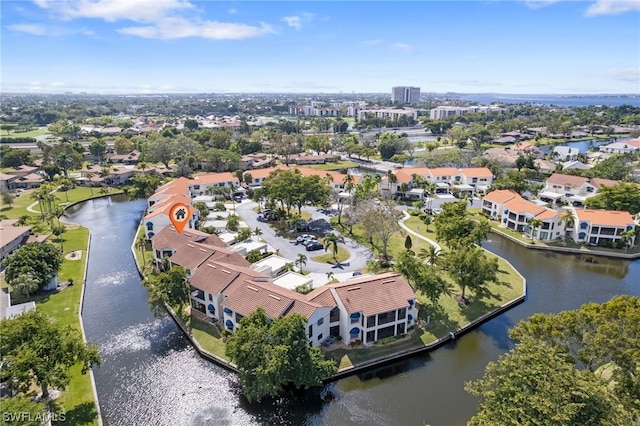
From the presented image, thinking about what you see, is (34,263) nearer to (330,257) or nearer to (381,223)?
(330,257)

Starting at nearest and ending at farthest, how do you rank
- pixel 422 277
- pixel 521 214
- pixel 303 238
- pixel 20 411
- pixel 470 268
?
pixel 20 411
pixel 422 277
pixel 470 268
pixel 303 238
pixel 521 214

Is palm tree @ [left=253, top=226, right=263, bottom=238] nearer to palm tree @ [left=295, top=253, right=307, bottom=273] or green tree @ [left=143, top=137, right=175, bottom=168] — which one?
palm tree @ [left=295, top=253, right=307, bottom=273]

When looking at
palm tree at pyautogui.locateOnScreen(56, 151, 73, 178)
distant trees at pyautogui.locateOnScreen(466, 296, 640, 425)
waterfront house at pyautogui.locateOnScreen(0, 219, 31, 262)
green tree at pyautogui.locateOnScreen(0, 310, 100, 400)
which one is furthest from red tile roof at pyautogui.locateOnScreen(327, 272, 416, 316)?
palm tree at pyautogui.locateOnScreen(56, 151, 73, 178)

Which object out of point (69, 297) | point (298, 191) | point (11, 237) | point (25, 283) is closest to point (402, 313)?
point (298, 191)

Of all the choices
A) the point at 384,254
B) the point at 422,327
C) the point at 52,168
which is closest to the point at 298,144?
the point at 52,168

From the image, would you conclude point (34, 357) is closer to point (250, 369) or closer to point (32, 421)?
point (32, 421)

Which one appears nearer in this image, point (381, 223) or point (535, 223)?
point (381, 223)
